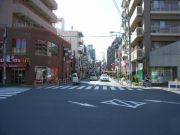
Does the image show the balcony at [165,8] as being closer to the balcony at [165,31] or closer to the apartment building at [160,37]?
the apartment building at [160,37]

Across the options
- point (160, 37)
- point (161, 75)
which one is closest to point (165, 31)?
point (160, 37)

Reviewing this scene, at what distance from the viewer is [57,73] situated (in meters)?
34.2

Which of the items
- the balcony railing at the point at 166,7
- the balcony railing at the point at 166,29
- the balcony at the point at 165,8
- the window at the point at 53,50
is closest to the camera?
the balcony railing at the point at 166,29

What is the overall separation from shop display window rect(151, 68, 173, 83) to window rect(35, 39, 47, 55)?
57.4 feet

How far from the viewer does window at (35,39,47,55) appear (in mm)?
27258

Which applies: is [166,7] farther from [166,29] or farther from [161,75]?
[161,75]

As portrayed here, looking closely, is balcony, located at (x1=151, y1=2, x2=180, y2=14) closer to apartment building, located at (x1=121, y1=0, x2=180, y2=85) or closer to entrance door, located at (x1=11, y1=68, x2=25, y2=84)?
apartment building, located at (x1=121, y1=0, x2=180, y2=85)

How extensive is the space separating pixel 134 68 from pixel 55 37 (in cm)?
1820

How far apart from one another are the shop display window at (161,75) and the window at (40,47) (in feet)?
57.4

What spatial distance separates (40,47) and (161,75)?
1942 cm

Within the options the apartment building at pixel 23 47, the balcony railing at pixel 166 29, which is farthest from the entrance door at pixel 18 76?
the balcony railing at pixel 166 29

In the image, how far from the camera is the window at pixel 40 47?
27258mm

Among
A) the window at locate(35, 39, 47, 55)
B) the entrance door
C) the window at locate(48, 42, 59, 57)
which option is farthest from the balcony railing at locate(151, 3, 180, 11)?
the entrance door

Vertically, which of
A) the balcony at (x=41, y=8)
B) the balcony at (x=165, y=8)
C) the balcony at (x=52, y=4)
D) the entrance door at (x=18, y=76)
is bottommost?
the entrance door at (x=18, y=76)
